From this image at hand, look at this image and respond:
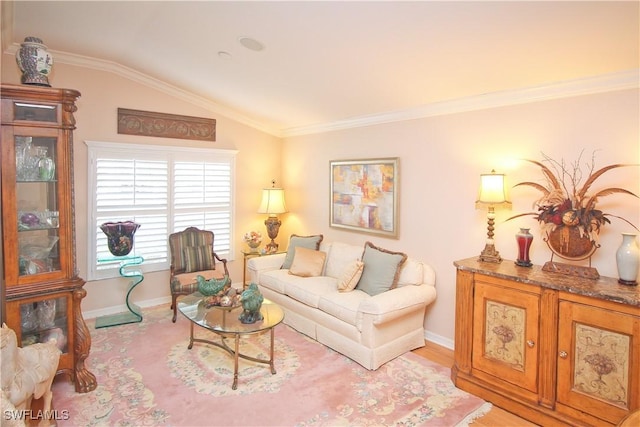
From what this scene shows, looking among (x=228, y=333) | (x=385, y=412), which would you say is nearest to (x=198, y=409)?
(x=228, y=333)

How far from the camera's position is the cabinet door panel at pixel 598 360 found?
2.28 meters

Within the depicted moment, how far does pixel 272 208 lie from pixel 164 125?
6.10 feet

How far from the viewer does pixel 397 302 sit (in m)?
3.47

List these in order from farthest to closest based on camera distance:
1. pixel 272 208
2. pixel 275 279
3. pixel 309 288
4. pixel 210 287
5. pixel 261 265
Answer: pixel 272 208 → pixel 261 265 → pixel 275 279 → pixel 309 288 → pixel 210 287

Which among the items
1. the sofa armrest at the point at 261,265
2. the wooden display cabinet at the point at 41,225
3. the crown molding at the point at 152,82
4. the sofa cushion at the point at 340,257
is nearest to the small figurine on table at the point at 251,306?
the wooden display cabinet at the point at 41,225

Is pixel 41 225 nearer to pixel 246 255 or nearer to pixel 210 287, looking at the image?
pixel 210 287

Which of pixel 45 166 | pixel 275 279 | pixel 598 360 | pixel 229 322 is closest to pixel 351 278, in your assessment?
pixel 275 279

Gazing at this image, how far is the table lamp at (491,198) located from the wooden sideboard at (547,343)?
0.12 meters

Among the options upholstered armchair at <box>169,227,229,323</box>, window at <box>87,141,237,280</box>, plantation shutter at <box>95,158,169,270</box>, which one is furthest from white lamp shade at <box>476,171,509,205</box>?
plantation shutter at <box>95,158,169,270</box>

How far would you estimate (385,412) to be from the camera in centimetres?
277

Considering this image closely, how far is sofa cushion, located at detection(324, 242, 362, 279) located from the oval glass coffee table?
1.22m

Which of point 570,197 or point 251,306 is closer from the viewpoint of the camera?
point 570,197

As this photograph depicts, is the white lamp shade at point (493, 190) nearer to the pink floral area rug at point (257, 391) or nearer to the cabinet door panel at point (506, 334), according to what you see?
the cabinet door panel at point (506, 334)

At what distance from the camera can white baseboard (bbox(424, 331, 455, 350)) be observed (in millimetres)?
3854
